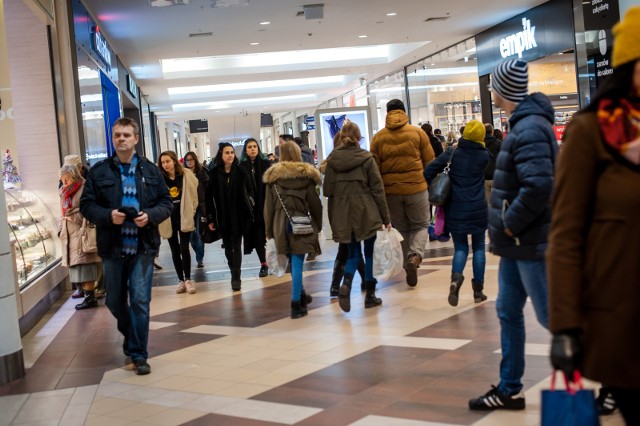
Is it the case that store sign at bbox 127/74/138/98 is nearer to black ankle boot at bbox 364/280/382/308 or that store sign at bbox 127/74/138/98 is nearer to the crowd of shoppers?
the crowd of shoppers

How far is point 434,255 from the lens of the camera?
1056 centimetres

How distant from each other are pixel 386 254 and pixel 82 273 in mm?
3508

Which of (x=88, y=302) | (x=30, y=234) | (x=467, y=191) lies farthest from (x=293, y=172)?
(x=30, y=234)

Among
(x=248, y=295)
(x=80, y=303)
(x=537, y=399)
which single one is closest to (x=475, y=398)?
(x=537, y=399)

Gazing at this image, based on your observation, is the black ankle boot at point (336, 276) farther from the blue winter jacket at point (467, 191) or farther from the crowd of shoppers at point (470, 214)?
the blue winter jacket at point (467, 191)

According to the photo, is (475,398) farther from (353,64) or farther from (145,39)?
(353,64)

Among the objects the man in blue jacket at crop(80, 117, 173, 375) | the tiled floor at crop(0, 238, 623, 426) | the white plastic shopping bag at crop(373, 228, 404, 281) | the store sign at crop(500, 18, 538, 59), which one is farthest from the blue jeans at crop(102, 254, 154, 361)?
the store sign at crop(500, 18, 538, 59)

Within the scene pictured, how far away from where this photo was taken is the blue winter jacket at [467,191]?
22.9ft

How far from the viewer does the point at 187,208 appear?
368 inches

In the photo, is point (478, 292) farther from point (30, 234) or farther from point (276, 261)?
point (30, 234)

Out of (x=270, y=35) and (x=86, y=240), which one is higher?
(x=270, y=35)

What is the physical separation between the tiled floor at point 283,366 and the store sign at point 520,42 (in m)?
11.0

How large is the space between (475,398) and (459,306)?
2.80 m

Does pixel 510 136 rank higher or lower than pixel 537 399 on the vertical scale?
higher
